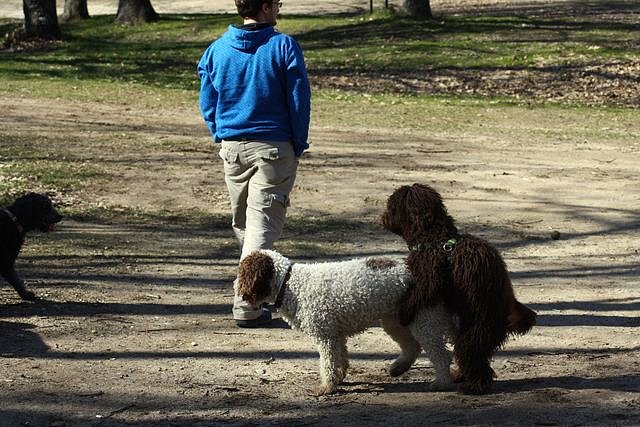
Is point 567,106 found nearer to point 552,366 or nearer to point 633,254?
point 633,254

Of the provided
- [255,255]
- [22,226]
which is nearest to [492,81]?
[22,226]

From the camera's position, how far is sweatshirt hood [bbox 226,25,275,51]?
709 cm

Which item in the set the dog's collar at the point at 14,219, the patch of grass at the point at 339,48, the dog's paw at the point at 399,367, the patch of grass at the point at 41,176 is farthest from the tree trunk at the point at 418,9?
the dog's paw at the point at 399,367

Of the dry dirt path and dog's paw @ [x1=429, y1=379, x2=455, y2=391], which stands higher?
dog's paw @ [x1=429, y1=379, x2=455, y2=391]

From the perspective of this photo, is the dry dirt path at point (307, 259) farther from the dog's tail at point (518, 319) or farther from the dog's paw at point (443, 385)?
the dog's tail at point (518, 319)

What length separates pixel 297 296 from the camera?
6203mm

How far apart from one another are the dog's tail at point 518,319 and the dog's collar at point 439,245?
1.52 feet

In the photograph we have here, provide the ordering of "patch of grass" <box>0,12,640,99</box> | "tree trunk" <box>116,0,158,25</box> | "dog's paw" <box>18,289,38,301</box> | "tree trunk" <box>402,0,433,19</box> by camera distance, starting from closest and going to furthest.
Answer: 1. "dog's paw" <box>18,289,38,301</box>
2. "patch of grass" <box>0,12,640,99</box>
3. "tree trunk" <box>402,0,433,19</box>
4. "tree trunk" <box>116,0,158,25</box>

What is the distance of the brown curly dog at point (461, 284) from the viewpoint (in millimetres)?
6074

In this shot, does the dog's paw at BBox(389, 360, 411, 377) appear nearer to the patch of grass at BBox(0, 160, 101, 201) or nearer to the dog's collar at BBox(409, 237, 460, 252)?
the dog's collar at BBox(409, 237, 460, 252)

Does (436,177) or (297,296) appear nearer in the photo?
(297,296)

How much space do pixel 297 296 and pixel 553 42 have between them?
19.8 metres

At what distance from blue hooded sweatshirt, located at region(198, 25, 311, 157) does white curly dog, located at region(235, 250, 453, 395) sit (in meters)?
1.10

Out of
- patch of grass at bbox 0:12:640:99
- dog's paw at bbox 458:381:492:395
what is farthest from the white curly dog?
patch of grass at bbox 0:12:640:99
